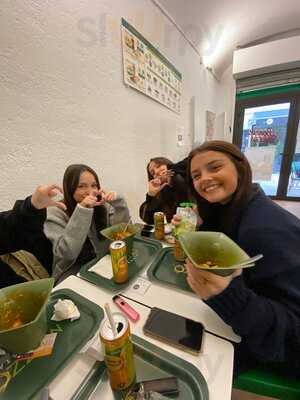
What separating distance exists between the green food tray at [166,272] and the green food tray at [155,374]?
224 mm

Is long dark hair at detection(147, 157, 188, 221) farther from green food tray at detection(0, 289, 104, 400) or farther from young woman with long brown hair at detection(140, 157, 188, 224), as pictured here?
green food tray at detection(0, 289, 104, 400)

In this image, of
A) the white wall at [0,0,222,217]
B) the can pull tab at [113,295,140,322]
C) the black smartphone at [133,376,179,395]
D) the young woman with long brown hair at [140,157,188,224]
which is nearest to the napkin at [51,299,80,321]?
the can pull tab at [113,295,140,322]

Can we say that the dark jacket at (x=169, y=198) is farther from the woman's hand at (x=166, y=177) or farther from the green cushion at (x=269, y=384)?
the green cushion at (x=269, y=384)

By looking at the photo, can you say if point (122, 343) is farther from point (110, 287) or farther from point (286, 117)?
point (286, 117)

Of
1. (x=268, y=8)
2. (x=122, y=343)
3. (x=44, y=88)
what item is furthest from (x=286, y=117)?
(x=122, y=343)

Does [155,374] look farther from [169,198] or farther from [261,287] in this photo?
[169,198]

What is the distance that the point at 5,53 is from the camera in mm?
756

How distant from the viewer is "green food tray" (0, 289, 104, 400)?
1.22 ft

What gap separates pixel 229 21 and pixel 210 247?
112 inches

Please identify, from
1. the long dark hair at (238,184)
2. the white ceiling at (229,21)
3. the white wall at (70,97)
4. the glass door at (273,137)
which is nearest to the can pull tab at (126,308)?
the long dark hair at (238,184)

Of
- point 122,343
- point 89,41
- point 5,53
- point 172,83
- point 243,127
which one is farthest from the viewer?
point 243,127

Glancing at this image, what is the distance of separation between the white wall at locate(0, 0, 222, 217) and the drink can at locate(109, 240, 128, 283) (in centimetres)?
59

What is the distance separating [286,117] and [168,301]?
154 inches

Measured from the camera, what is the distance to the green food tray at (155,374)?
14.3 inches
